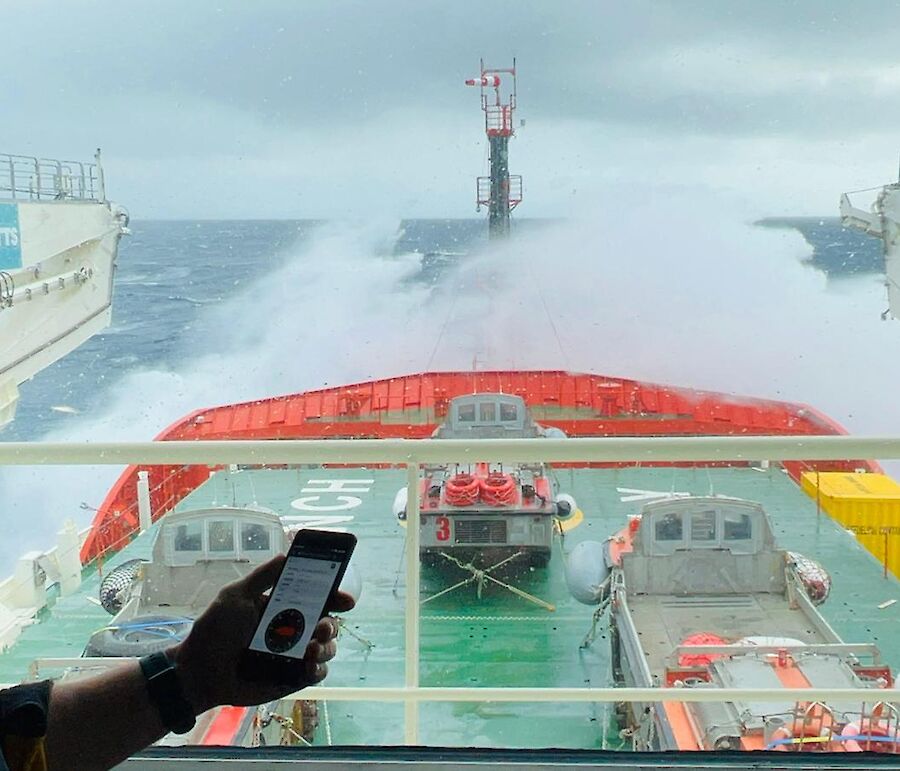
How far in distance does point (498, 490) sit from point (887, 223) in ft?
12.4

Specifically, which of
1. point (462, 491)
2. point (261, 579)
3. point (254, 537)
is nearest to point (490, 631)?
point (462, 491)

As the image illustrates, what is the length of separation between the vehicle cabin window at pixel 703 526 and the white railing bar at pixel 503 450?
198cm

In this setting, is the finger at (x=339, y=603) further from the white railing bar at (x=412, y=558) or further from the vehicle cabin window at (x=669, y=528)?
the vehicle cabin window at (x=669, y=528)

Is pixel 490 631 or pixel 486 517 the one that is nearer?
pixel 490 631

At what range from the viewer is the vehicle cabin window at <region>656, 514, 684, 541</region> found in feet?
10.0

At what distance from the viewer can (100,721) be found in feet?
1.68

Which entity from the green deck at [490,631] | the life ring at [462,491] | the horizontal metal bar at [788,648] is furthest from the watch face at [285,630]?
the life ring at [462,491]

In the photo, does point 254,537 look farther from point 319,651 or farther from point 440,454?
point 319,651

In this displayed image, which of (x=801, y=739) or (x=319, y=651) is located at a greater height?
(x=319, y=651)

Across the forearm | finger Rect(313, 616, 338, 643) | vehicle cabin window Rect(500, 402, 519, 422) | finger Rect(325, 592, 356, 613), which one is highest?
finger Rect(325, 592, 356, 613)

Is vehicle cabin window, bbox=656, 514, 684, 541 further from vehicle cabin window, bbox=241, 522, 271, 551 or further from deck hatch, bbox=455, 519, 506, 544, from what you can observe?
deck hatch, bbox=455, 519, 506, 544

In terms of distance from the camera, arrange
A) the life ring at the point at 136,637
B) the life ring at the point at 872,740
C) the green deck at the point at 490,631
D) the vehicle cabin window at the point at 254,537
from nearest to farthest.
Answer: the life ring at the point at 872,740
the life ring at the point at 136,637
the vehicle cabin window at the point at 254,537
the green deck at the point at 490,631

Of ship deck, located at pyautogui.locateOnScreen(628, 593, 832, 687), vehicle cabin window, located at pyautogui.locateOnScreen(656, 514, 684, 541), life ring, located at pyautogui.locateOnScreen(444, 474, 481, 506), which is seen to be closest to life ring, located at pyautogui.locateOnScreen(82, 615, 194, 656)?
ship deck, located at pyautogui.locateOnScreen(628, 593, 832, 687)

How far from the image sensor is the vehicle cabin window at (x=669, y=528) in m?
3.05
